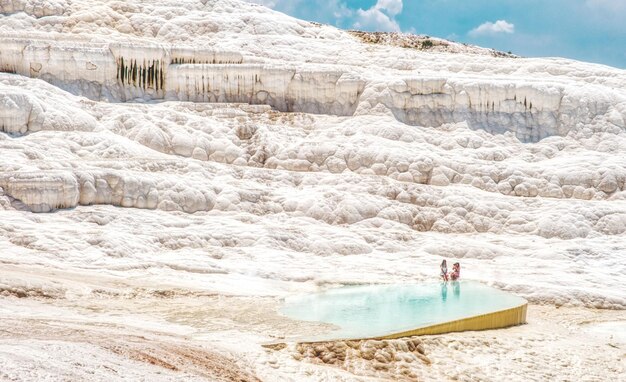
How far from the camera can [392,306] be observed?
15805 mm

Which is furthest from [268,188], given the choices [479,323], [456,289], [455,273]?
[479,323]

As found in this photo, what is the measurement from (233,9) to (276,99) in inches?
429

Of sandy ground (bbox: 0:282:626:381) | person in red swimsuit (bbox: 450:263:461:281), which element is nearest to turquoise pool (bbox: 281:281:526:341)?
sandy ground (bbox: 0:282:626:381)

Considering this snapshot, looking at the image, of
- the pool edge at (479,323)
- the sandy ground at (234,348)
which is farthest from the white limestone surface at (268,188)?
the pool edge at (479,323)

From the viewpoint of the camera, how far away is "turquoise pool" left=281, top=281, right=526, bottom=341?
13953 mm

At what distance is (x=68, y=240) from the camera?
60.1ft

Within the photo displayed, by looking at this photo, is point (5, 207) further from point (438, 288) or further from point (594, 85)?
point (594, 85)

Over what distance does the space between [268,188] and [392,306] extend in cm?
1054

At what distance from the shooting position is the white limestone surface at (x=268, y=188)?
1336cm

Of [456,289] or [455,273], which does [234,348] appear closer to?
[456,289]

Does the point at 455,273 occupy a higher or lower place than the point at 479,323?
higher

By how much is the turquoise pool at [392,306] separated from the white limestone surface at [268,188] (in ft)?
2.44

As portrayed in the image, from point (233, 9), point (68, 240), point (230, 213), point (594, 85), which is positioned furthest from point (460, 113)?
point (68, 240)

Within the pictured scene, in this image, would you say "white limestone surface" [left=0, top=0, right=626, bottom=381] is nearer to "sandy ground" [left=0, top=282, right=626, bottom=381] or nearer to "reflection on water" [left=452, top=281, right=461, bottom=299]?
"sandy ground" [left=0, top=282, right=626, bottom=381]
